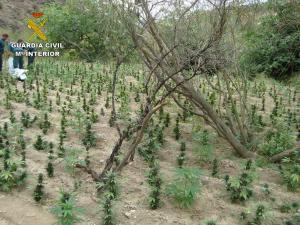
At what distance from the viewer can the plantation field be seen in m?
4.56

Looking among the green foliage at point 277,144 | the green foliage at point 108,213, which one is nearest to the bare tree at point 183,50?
the green foliage at point 277,144

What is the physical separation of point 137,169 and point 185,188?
3.32 feet

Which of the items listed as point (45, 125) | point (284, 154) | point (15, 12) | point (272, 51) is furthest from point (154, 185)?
point (15, 12)

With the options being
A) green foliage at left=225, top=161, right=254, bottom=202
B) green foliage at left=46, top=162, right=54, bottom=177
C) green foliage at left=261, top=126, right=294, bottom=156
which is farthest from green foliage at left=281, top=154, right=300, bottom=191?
green foliage at left=46, top=162, right=54, bottom=177

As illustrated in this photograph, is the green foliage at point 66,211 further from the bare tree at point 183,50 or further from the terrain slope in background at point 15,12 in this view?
the terrain slope in background at point 15,12

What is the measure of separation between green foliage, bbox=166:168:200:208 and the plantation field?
0.01 meters

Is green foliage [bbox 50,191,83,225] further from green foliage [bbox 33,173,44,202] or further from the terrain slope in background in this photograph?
the terrain slope in background

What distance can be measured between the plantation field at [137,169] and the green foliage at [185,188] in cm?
1

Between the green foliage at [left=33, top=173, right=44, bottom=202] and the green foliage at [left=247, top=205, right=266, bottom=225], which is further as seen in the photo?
the green foliage at [left=33, top=173, right=44, bottom=202]

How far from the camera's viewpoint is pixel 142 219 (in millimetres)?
4457

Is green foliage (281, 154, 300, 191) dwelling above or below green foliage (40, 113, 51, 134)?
below

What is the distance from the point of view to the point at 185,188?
466 cm

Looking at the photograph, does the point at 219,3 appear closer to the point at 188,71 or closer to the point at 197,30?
the point at 197,30

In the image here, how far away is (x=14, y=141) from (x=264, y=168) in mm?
3440
